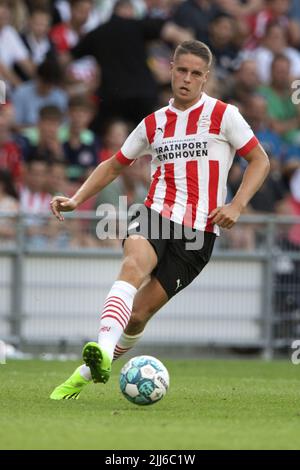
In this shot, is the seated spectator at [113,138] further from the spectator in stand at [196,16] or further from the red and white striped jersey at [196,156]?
the red and white striped jersey at [196,156]

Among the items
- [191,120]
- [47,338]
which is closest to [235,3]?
[47,338]

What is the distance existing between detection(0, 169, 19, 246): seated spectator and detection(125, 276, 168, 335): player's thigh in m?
6.07

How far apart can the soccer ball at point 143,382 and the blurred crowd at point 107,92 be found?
6.55 meters

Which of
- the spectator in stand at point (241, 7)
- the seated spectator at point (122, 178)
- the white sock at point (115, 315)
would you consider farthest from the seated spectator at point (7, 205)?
the white sock at point (115, 315)

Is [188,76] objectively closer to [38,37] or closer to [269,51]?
[38,37]

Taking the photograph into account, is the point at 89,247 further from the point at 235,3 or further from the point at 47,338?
the point at 235,3

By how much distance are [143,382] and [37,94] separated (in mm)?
9300

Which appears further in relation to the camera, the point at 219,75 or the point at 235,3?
the point at 235,3

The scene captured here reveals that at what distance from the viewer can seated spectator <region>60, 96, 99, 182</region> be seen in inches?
645

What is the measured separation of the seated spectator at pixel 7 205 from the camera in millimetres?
14773
